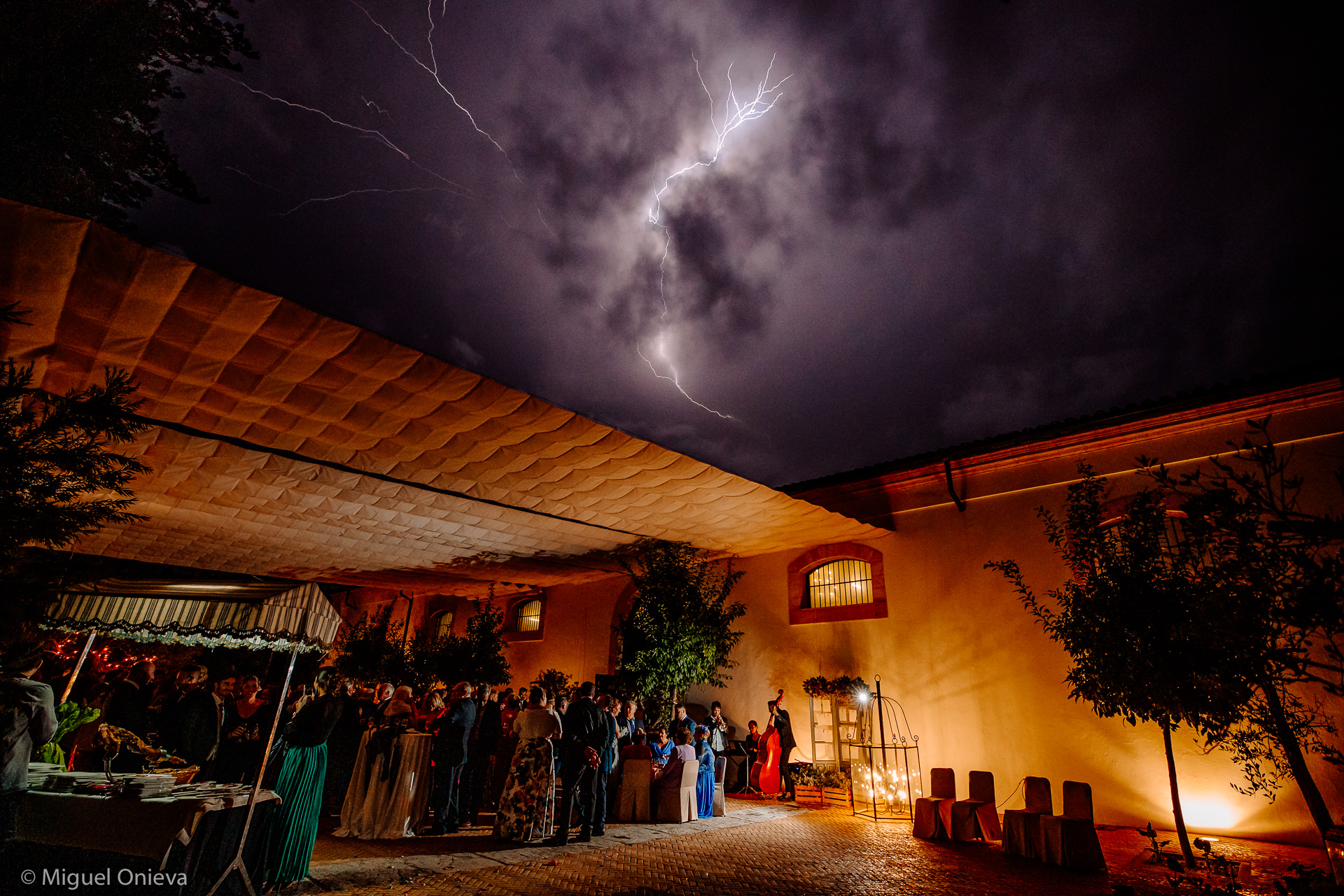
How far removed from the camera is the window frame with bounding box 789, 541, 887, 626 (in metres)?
9.81

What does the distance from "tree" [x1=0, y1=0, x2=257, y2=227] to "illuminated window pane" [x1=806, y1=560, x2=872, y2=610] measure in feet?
35.3

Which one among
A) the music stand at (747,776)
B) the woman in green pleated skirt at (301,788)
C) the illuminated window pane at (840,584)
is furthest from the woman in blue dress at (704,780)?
the woman in green pleated skirt at (301,788)

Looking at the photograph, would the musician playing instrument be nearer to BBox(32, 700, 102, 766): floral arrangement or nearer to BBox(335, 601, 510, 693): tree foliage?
BBox(335, 601, 510, 693): tree foliage

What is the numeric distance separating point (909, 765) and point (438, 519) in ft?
26.8

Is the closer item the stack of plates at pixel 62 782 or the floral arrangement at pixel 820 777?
the stack of plates at pixel 62 782

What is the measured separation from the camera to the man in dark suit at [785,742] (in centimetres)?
954

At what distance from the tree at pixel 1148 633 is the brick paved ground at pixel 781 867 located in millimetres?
1192

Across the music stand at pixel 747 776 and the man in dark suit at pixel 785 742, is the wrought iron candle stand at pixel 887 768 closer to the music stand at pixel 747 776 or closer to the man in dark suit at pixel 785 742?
the man in dark suit at pixel 785 742

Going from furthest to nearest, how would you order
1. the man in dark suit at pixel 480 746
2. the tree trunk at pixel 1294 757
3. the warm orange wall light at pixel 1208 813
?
the man in dark suit at pixel 480 746 → the warm orange wall light at pixel 1208 813 → the tree trunk at pixel 1294 757

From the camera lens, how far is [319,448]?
249 inches

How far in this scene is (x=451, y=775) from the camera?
6.93 metres

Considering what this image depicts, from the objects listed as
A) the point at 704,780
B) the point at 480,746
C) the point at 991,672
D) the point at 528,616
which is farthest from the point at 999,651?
the point at 528,616

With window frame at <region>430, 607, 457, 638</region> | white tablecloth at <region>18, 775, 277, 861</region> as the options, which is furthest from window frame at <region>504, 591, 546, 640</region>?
white tablecloth at <region>18, 775, 277, 861</region>

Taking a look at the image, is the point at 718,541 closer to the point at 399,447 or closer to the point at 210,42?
the point at 399,447
